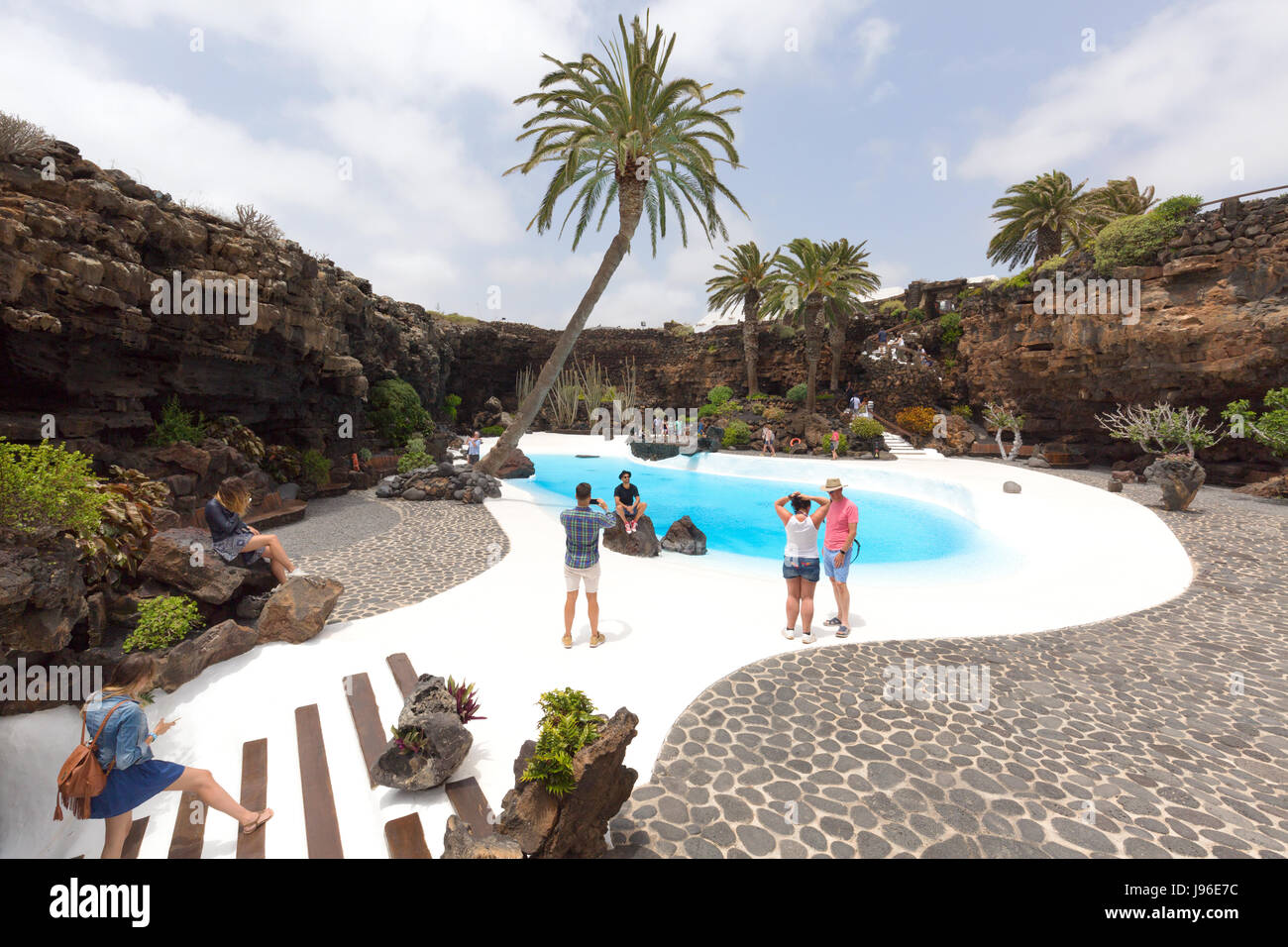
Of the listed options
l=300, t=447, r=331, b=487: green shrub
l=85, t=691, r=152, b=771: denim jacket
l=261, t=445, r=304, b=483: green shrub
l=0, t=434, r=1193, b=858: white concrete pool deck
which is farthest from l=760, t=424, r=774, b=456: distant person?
l=85, t=691, r=152, b=771: denim jacket

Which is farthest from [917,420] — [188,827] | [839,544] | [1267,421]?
[188,827]

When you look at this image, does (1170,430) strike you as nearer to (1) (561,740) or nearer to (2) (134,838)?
(1) (561,740)

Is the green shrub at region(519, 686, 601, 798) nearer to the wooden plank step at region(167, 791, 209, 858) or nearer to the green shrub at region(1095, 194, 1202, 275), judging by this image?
the wooden plank step at region(167, 791, 209, 858)

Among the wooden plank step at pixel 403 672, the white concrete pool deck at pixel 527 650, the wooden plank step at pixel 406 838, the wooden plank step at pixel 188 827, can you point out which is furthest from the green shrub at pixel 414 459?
the wooden plank step at pixel 406 838

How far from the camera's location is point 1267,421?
42.8 feet

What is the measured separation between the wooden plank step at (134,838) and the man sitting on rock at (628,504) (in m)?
5.46

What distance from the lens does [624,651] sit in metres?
5.69

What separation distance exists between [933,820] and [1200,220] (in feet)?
69.0

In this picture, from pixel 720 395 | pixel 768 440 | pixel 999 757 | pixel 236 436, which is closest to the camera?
pixel 999 757

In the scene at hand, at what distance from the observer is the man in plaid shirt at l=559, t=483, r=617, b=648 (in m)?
5.57

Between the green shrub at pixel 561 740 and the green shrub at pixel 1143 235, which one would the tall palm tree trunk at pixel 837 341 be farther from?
the green shrub at pixel 561 740

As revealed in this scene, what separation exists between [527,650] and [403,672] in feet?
4.16

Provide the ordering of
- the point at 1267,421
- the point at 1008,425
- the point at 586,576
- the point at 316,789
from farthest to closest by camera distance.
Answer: the point at 1008,425
the point at 1267,421
the point at 586,576
the point at 316,789

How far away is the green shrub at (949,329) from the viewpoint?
27.9m
